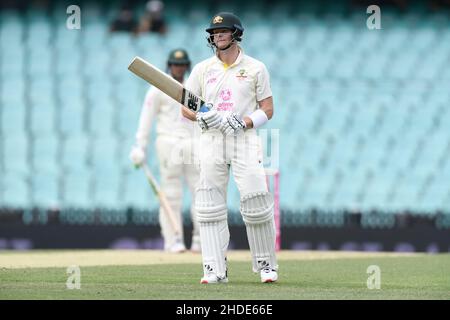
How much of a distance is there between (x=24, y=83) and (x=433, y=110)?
701cm

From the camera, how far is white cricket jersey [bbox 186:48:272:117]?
27.8ft

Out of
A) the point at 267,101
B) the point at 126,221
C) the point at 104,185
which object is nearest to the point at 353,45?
the point at 104,185

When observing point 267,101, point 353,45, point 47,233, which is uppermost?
point 353,45

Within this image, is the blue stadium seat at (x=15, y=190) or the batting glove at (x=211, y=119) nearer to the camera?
the batting glove at (x=211, y=119)

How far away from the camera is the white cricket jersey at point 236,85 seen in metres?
8.47

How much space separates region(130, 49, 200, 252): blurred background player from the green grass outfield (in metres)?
0.47

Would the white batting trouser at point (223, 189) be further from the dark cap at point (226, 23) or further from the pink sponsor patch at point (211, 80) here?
the dark cap at point (226, 23)

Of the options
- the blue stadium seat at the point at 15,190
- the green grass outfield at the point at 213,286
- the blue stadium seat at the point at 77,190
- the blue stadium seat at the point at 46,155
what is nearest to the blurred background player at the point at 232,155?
the green grass outfield at the point at 213,286

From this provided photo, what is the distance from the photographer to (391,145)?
1909cm

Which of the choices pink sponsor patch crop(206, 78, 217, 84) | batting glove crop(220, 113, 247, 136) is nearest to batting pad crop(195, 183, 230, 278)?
batting glove crop(220, 113, 247, 136)

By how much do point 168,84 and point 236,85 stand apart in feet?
1.63

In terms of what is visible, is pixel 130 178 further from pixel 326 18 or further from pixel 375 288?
pixel 375 288

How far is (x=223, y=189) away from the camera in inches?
335

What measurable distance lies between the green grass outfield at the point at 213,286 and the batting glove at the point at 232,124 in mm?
1096
